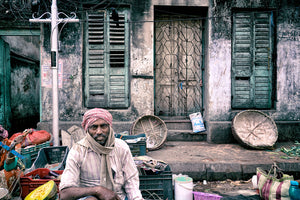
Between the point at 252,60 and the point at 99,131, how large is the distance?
215 inches

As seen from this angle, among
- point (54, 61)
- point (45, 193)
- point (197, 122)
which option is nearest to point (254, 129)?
point (197, 122)

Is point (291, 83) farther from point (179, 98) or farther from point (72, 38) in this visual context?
point (72, 38)

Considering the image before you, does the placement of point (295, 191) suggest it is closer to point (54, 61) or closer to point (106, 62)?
point (54, 61)

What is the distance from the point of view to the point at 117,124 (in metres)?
5.81

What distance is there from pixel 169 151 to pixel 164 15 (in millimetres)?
3978

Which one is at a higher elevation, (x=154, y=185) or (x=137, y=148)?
(x=137, y=148)

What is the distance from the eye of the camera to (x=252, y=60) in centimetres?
610

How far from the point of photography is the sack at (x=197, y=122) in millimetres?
6014

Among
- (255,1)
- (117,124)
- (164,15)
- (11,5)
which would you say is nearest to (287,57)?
(255,1)

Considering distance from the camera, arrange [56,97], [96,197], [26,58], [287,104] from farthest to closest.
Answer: [26,58] < [287,104] < [56,97] < [96,197]

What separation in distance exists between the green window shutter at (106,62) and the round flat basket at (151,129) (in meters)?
0.71

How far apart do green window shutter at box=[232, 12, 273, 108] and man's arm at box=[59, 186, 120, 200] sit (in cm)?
501

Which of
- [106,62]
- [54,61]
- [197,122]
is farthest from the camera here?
[197,122]

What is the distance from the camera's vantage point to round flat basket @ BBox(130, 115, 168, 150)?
564 cm
